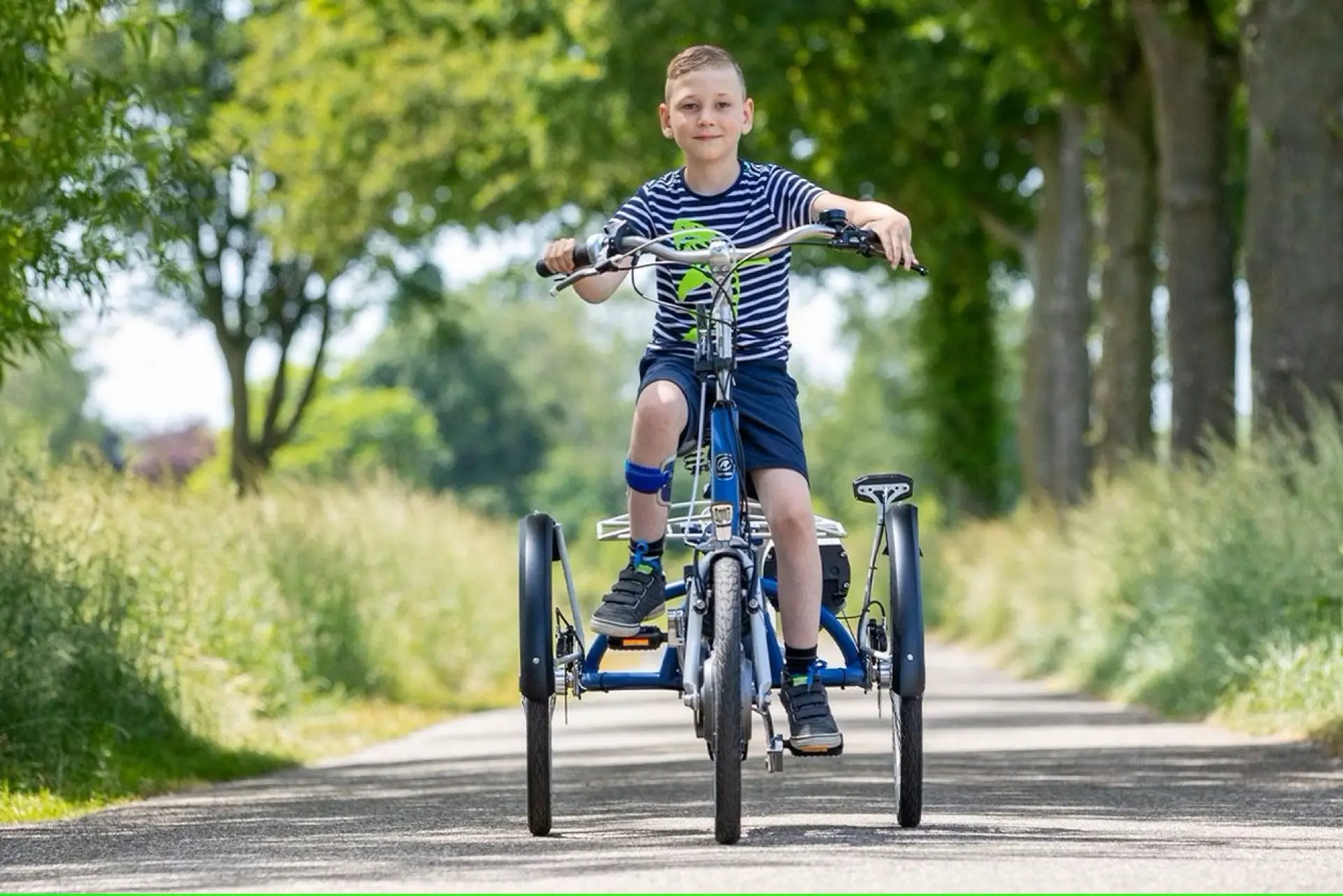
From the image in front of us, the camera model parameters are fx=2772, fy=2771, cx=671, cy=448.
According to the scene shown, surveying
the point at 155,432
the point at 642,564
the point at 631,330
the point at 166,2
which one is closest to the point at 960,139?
the point at 166,2

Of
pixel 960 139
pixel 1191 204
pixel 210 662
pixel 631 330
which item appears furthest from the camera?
pixel 631 330

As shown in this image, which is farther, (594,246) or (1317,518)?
(1317,518)

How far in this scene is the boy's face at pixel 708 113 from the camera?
8.80 metres

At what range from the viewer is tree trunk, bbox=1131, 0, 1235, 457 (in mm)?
23484

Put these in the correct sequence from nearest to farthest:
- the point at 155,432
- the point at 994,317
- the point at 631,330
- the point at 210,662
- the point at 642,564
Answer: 1. the point at 642,564
2. the point at 210,662
3. the point at 994,317
4. the point at 155,432
5. the point at 631,330

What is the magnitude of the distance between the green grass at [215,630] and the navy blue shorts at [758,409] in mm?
3781

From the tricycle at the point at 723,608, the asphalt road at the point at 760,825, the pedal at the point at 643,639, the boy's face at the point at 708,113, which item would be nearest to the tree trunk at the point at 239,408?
the asphalt road at the point at 760,825

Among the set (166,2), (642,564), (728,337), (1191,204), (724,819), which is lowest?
(724,819)

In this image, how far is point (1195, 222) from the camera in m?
23.6

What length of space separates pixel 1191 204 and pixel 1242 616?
7.42 m

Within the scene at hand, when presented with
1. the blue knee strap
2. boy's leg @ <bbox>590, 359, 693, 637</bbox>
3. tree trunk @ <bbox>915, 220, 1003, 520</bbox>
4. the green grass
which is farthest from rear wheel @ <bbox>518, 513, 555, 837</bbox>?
tree trunk @ <bbox>915, 220, 1003, 520</bbox>

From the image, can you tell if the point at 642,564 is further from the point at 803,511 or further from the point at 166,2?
the point at 166,2

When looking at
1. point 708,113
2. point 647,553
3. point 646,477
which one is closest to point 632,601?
point 647,553

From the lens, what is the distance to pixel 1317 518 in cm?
1606
